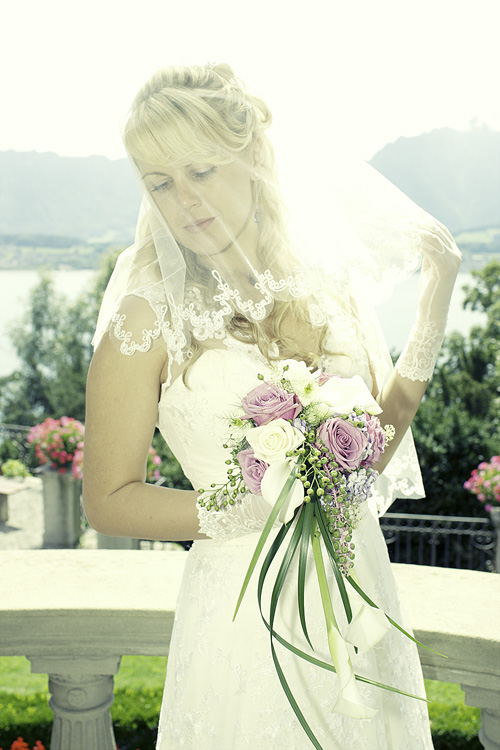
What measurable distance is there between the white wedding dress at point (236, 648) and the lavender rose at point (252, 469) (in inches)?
10.4

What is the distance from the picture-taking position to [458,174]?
52.1 m

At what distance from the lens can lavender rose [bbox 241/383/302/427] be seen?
5.28ft

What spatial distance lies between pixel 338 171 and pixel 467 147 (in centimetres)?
5488

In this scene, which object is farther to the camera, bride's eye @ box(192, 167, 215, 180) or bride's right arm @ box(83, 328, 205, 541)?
bride's eye @ box(192, 167, 215, 180)

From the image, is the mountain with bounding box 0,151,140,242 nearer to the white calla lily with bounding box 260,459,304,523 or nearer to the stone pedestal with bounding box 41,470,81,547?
the stone pedestal with bounding box 41,470,81,547

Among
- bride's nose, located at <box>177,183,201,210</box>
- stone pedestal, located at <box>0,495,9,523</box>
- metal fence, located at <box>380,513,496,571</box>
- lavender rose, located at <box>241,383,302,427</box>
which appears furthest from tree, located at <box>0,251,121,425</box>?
lavender rose, located at <box>241,383,302,427</box>

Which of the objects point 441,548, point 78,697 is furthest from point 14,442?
point 78,697

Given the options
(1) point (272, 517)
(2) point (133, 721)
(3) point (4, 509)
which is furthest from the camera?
(3) point (4, 509)

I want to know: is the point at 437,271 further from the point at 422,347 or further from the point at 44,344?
the point at 44,344

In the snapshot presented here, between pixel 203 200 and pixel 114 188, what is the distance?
6423cm

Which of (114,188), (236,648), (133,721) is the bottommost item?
(133,721)

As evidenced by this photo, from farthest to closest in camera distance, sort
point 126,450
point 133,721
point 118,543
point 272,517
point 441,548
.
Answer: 1. point 441,548
2. point 118,543
3. point 133,721
4. point 126,450
5. point 272,517

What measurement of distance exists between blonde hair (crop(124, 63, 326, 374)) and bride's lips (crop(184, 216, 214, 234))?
13cm

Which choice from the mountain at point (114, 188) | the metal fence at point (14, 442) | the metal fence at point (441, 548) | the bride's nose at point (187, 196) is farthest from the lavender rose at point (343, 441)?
the mountain at point (114, 188)
